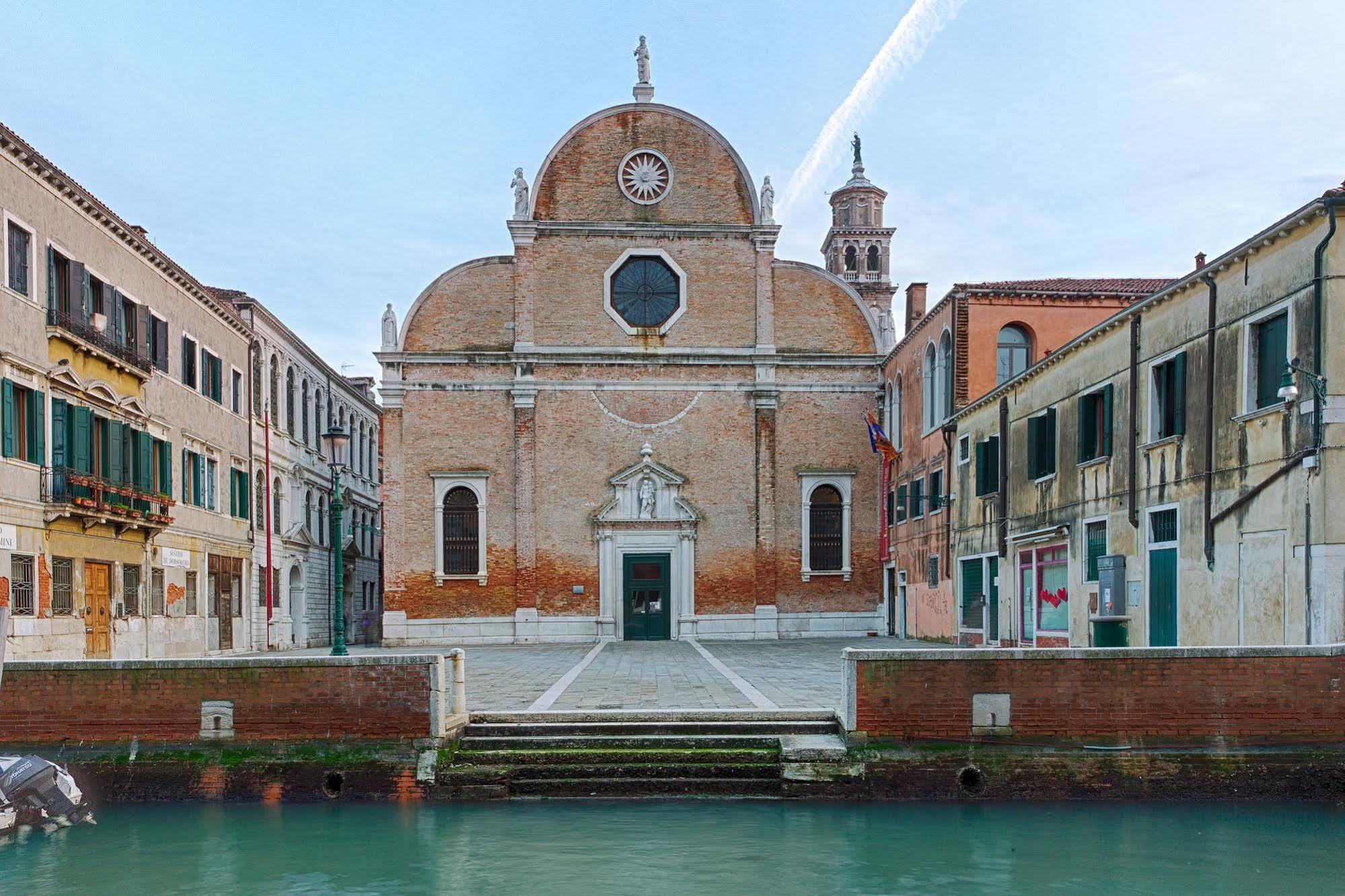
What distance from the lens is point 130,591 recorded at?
21.7 metres

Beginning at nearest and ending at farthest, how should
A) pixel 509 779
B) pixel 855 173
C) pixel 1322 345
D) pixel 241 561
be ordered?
pixel 509 779
pixel 1322 345
pixel 241 561
pixel 855 173

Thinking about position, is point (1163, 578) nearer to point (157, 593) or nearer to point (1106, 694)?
point (1106, 694)

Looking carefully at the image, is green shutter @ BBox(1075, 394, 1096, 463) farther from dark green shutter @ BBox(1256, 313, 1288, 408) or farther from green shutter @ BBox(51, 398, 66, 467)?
green shutter @ BBox(51, 398, 66, 467)

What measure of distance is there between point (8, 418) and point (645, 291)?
16.2m

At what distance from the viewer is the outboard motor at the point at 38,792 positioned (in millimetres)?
10711

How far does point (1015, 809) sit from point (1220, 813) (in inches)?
69.9

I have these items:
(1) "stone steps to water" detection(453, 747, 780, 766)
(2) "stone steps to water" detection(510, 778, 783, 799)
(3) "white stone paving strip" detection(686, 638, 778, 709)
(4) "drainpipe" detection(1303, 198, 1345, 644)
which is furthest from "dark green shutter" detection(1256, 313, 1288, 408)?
(2) "stone steps to water" detection(510, 778, 783, 799)

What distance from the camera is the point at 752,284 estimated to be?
99.8 ft

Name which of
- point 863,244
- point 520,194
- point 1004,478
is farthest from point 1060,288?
point 863,244

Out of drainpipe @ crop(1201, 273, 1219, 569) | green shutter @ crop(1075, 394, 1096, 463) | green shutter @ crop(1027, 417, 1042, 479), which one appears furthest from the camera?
green shutter @ crop(1027, 417, 1042, 479)

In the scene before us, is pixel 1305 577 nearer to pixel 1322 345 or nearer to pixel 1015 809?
pixel 1322 345

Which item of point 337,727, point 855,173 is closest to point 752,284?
point 337,727

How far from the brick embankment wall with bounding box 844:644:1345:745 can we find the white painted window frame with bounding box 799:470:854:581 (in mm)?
18601

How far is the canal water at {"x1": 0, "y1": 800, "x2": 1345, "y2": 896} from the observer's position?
8.90 metres
